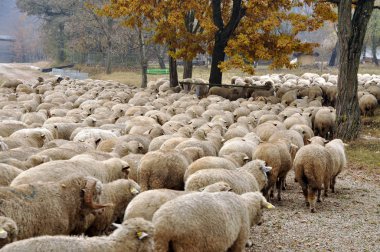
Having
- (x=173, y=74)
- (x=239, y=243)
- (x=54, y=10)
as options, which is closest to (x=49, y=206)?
(x=239, y=243)

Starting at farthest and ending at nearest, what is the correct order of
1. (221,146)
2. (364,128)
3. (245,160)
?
(364,128) < (221,146) < (245,160)

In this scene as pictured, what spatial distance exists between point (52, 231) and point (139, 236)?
1356mm

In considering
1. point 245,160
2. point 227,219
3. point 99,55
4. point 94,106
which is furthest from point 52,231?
point 99,55

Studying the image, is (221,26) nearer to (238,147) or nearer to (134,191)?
(238,147)

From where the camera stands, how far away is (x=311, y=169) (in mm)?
9031

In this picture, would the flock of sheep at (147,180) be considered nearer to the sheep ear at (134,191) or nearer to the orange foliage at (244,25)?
the sheep ear at (134,191)

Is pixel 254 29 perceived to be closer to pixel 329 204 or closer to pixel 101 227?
pixel 329 204

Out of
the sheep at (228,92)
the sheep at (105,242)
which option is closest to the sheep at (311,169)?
the sheep at (105,242)

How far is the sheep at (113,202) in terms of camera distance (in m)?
6.50

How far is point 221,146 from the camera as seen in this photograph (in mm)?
11070

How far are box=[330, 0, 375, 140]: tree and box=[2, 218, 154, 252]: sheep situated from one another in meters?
11.7

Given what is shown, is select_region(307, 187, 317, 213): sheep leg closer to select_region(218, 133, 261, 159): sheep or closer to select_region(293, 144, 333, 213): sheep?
select_region(293, 144, 333, 213): sheep

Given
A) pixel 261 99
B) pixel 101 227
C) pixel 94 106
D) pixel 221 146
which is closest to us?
pixel 101 227

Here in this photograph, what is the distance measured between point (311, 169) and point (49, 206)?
516cm
